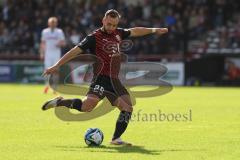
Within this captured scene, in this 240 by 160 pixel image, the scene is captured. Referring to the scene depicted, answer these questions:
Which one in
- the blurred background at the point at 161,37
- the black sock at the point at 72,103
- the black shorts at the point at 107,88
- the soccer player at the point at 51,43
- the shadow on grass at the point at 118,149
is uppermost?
the black shorts at the point at 107,88

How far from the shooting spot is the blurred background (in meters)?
32.9

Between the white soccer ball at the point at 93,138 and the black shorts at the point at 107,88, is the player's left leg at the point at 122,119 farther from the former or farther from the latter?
the white soccer ball at the point at 93,138

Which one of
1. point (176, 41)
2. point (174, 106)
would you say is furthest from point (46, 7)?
point (174, 106)

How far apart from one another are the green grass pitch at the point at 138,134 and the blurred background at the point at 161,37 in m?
11.4

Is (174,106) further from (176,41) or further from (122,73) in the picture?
(176,41)

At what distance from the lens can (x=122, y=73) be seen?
30.5 m

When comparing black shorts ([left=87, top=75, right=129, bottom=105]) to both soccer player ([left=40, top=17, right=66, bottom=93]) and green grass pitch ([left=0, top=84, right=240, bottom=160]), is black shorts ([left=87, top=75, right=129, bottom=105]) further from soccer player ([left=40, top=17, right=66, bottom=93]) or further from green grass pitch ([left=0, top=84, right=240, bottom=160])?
soccer player ([left=40, top=17, right=66, bottom=93])

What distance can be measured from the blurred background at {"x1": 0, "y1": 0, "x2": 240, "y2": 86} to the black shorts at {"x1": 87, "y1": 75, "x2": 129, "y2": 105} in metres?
20.8

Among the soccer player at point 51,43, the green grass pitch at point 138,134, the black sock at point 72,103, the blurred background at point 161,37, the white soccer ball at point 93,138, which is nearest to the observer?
the green grass pitch at point 138,134

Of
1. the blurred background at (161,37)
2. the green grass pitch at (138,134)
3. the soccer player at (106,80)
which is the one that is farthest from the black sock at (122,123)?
the blurred background at (161,37)

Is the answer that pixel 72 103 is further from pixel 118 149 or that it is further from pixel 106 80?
pixel 118 149

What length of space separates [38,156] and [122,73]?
20.2 metres

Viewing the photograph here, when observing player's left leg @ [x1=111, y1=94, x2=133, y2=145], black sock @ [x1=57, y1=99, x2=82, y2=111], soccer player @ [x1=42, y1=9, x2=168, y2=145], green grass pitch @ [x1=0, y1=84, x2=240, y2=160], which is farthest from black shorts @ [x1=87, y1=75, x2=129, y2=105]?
green grass pitch @ [x1=0, y1=84, x2=240, y2=160]

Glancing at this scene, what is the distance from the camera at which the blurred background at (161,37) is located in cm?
3291
